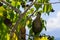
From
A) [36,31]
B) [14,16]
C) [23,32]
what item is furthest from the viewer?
[14,16]

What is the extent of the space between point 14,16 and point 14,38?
191 cm

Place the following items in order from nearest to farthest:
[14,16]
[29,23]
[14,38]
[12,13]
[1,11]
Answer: [1,11]
[14,38]
[12,13]
[14,16]
[29,23]

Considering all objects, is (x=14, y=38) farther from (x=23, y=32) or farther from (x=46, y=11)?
(x=46, y=11)

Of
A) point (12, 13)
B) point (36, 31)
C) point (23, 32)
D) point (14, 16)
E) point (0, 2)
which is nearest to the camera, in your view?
point (0, 2)

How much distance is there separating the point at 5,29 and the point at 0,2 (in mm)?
963

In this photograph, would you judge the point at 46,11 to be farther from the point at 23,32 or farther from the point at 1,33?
the point at 1,33

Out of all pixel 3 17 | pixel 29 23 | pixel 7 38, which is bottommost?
pixel 29 23

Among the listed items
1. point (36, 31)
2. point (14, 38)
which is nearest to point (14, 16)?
point (36, 31)

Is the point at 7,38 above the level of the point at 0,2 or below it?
below

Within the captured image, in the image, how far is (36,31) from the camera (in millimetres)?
4188

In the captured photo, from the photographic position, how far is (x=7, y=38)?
2904mm

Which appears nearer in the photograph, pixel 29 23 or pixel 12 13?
pixel 12 13

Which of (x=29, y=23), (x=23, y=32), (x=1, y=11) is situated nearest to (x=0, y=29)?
(x=1, y=11)

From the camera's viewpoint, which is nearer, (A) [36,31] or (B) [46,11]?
(A) [36,31]
